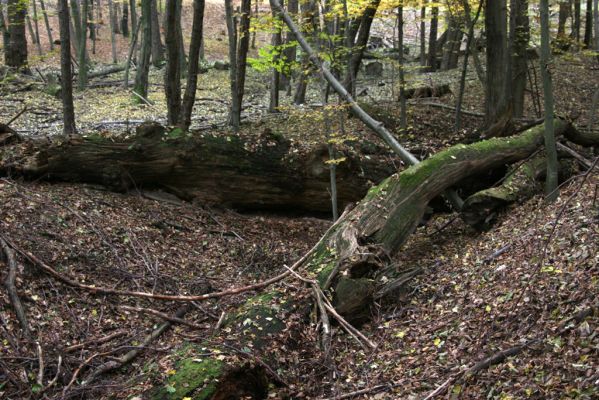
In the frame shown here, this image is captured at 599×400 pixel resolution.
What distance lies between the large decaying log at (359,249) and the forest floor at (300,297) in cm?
21

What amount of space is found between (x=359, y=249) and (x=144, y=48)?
44.6 feet

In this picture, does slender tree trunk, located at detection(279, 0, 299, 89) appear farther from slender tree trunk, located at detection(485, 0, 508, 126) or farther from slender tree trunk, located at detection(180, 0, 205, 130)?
slender tree trunk, located at detection(485, 0, 508, 126)

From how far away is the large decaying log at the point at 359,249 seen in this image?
4.92 meters

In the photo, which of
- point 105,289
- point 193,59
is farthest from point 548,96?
point 193,59

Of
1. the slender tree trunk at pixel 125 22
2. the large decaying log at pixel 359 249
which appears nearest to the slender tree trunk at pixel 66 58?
the large decaying log at pixel 359 249

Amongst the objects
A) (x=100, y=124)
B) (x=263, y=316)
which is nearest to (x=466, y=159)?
(x=263, y=316)

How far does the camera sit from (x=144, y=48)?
57.3 ft

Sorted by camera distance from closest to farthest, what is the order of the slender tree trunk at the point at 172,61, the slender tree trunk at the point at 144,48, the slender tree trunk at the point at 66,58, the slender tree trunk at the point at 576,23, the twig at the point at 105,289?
the twig at the point at 105,289, the slender tree trunk at the point at 66,58, the slender tree trunk at the point at 172,61, the slender tree trunk at the point at 144,48, the slender tree trunk at the point at 576,23

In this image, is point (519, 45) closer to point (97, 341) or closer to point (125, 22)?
point (97, 341)

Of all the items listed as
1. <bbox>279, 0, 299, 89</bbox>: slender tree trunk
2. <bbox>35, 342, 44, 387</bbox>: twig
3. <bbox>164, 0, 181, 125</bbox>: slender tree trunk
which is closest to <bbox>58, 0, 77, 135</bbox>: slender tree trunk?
<bbox>164, 0, 181, 125</bbox>: slender tree trunk

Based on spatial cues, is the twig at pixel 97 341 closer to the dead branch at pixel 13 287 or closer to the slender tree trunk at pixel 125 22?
the dead branch at pixel 13 287

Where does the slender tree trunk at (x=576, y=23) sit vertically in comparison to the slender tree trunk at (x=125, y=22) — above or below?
below

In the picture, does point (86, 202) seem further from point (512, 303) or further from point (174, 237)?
point (512, 303)

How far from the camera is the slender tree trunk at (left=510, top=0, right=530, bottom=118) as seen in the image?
11.3m
